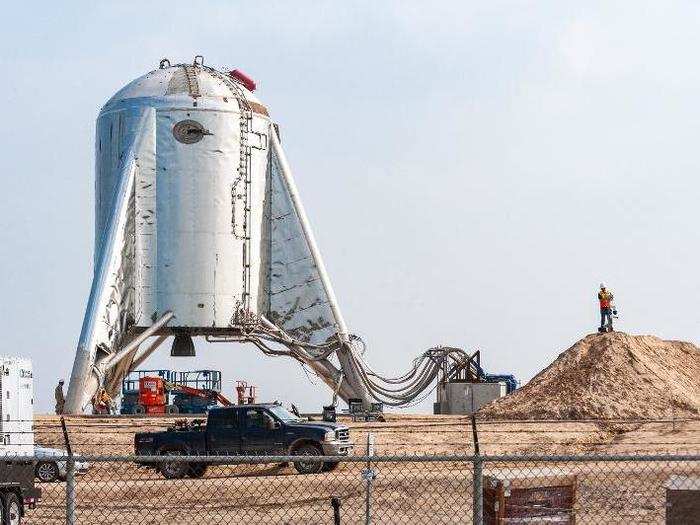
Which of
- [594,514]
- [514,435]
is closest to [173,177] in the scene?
[514,435]

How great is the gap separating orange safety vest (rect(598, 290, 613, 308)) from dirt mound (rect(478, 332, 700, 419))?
1.25m

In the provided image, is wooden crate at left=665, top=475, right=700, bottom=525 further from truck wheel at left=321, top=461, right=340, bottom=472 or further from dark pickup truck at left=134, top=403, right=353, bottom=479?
dark pickup truck at left=134, top=403, right=353, bottom=479

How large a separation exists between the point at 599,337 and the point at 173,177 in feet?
57.0

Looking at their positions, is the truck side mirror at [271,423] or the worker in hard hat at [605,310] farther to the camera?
the worker in hard hat at [605,310]

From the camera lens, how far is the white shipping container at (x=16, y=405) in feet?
88.7

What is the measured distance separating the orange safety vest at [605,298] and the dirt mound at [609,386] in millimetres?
1252

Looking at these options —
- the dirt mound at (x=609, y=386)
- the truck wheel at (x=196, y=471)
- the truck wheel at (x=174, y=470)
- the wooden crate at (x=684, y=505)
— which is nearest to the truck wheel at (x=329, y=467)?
the truck wheel at (x=196, y=471)

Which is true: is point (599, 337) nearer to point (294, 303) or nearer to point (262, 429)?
point (294, 303)

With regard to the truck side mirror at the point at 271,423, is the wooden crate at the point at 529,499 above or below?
below

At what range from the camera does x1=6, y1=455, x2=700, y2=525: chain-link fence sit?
17.0 meters

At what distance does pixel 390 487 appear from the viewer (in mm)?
27281

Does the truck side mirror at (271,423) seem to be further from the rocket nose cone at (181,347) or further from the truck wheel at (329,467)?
the rocket nose cone at (181,347)

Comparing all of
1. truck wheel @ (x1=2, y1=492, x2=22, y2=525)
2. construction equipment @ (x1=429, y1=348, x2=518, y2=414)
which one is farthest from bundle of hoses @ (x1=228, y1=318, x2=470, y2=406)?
truck wheel @ (x1=2, y1=492, x2=22, y2=525)

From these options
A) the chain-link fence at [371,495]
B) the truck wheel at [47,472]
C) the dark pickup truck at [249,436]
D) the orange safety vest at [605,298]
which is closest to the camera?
the chain-link fence at [371,495]
